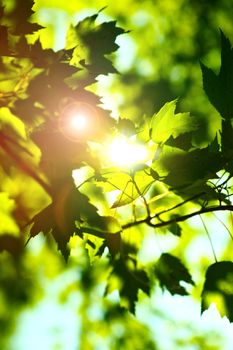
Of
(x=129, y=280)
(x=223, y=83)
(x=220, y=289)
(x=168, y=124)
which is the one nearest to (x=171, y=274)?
(x=129, y=280)

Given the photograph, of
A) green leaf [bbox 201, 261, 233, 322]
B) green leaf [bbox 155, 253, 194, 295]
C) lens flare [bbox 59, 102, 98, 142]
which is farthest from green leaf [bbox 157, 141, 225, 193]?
green leaf [bbox 155, 253, 194, 295]

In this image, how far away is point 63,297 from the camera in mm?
2578

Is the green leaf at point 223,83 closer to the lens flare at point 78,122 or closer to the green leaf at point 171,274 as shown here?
the lens flare at point 78,122

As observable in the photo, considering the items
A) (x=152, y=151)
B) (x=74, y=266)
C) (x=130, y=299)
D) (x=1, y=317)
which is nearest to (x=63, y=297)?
(x=74, y=266)

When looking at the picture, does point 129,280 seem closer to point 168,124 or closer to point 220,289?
point 220,289

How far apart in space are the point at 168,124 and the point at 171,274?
63 centimetres

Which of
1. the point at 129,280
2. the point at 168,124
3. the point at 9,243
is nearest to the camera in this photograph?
the point at 9,243

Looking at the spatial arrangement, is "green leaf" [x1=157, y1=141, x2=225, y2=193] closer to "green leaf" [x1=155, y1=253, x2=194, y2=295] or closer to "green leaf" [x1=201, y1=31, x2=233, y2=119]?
"green leaf" [x1=201, y1=31, x2=233, y2=119]

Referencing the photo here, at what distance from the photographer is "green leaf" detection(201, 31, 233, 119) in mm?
751

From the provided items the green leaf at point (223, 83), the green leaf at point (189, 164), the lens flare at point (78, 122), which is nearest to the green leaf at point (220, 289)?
the green leaf at point (189, 164)

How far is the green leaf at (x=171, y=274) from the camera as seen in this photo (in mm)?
1223

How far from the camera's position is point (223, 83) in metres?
0.77

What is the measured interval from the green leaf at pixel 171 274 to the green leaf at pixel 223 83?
644mm

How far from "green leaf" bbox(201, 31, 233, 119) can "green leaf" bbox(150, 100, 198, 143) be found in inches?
3.1
